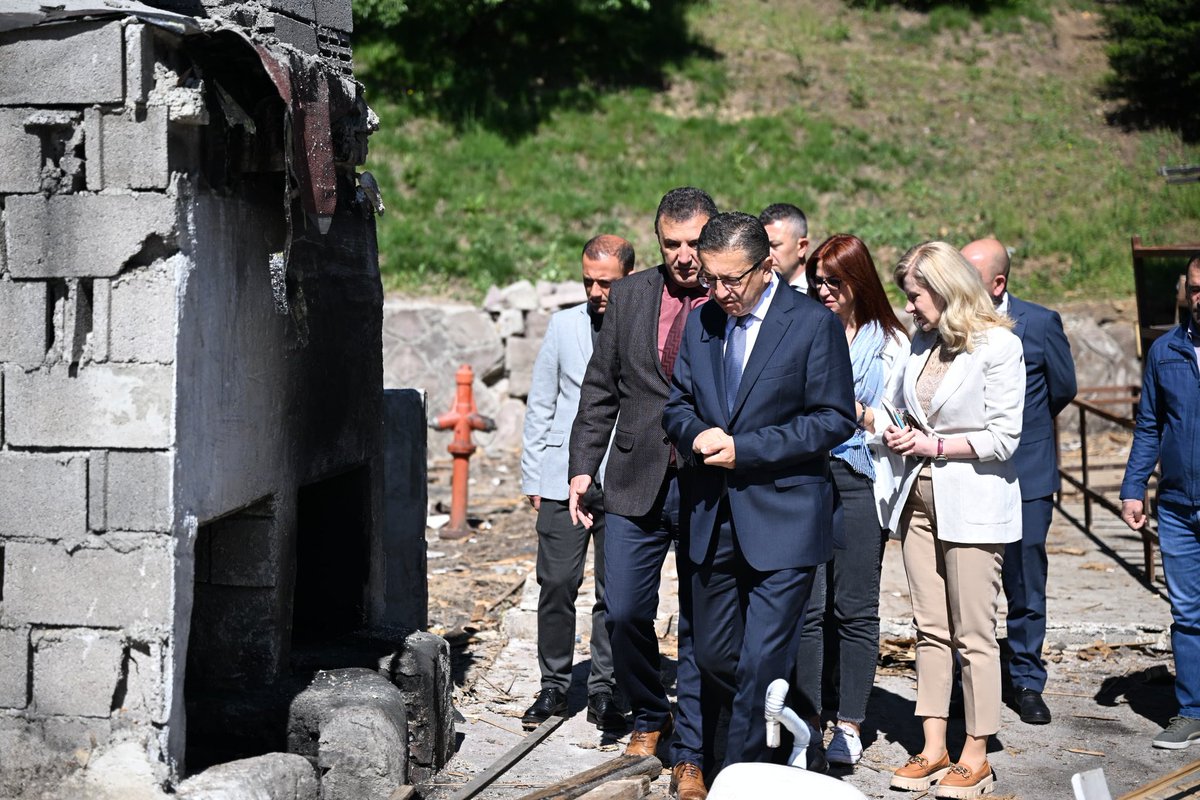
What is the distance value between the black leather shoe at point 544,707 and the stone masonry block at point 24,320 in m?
2.75

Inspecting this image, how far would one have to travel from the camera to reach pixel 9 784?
4.12 m

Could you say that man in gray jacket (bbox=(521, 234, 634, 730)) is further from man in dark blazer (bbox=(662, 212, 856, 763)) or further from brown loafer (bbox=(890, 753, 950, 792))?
brown loafer (bbox=(890, 753, 950, 792))

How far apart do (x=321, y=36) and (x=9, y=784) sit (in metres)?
3.29

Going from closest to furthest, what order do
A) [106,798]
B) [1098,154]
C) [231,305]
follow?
[106,798] < [231,305] < [1098,154]

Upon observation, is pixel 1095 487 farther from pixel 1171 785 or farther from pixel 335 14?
pixel 335 14

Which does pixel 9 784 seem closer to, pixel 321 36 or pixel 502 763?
pixel 502 763

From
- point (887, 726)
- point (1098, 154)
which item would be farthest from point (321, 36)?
point (1098, 154)

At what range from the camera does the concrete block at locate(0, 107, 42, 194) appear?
13.2 feet

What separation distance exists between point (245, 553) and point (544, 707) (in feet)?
5.43

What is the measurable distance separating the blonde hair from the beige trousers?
571mm

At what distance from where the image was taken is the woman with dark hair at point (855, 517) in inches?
202

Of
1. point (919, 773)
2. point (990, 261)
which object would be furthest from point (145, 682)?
point (990, 261)

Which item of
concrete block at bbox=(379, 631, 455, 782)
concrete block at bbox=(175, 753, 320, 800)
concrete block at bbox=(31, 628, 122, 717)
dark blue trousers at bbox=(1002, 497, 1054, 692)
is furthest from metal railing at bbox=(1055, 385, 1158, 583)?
concrete block at bbox=(31, 628, 122, 717)

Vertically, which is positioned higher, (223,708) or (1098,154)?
(1098,154)
